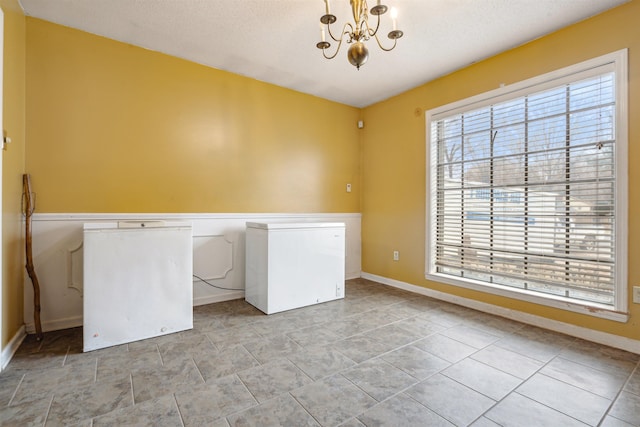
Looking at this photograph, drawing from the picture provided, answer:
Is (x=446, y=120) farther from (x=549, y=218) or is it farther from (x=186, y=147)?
(x=186, y=147)

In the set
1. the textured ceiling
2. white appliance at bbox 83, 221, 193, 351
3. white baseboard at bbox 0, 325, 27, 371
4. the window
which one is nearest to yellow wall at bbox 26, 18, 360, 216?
the textured ceiling

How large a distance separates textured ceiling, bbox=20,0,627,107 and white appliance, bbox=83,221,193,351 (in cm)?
162

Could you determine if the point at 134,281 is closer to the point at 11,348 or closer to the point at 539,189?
the point at 11,348

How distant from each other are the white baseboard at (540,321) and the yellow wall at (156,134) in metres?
1.77

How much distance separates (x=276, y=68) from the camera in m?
3.12

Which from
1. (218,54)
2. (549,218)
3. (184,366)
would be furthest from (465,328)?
(218,54)

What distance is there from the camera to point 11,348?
6.35 ft

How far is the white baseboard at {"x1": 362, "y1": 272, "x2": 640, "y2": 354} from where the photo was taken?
2.10 meters

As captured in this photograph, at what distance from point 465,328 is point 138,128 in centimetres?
339

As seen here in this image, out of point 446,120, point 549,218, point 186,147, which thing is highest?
point 446,120

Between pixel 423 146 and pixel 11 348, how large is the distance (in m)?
3.97

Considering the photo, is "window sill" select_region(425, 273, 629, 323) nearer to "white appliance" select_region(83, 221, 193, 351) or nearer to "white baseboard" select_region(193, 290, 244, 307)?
"white baseboard" select_region(193, 290, 244, 307)

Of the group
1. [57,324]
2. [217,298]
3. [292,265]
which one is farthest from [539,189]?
[57,324]

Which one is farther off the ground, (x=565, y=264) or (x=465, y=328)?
(x=565, y=264)
